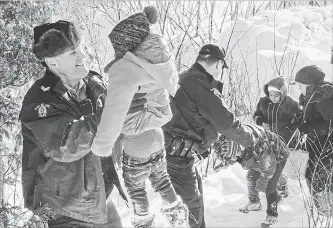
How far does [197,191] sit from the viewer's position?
10.6 ft

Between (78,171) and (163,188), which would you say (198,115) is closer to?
(163,188)

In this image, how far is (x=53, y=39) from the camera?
2217 mm

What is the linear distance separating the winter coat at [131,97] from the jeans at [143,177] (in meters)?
0.23

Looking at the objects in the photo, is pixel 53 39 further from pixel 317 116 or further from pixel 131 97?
pixel 317 116

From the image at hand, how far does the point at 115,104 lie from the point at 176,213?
1.08 meters

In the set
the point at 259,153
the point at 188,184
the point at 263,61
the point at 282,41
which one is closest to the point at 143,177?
the point at 188,184

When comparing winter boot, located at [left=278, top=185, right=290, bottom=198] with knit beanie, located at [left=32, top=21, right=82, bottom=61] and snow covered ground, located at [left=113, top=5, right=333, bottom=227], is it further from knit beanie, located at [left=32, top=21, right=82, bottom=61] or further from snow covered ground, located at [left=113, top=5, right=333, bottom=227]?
knit beanie, located at [left=32, top=21, right=82, bottom=61]

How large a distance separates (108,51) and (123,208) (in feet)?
10.8

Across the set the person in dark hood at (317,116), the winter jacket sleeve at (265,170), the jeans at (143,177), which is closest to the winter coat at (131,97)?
the jeans at (143,177)

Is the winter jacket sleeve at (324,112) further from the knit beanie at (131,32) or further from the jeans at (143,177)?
the knit beanie at (131,32)

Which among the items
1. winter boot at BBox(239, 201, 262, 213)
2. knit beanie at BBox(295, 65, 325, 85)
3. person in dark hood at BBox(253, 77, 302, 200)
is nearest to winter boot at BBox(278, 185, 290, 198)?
person in dark hood at BBox(253, 77, 302, 200)

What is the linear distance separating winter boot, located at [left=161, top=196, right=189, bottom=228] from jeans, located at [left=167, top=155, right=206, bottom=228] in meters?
0.29

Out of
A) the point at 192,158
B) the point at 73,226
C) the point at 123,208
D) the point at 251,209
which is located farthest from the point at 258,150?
the point at 73,226

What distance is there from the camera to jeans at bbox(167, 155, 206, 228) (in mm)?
3215
